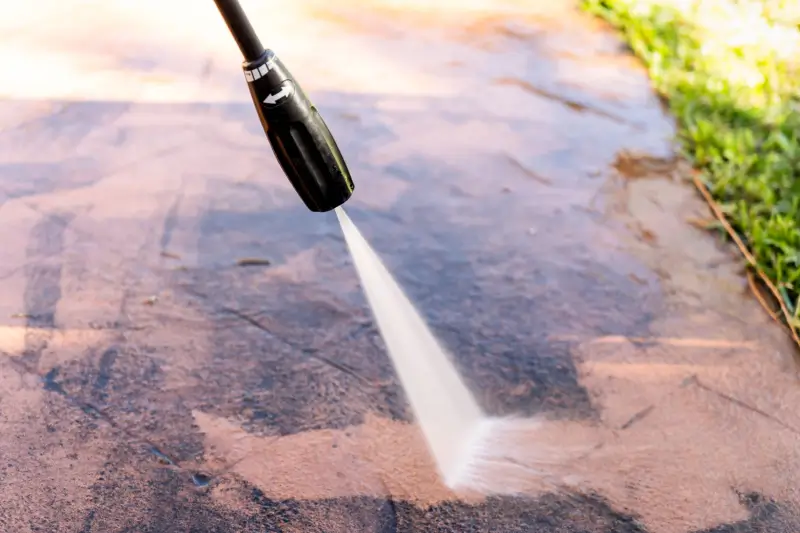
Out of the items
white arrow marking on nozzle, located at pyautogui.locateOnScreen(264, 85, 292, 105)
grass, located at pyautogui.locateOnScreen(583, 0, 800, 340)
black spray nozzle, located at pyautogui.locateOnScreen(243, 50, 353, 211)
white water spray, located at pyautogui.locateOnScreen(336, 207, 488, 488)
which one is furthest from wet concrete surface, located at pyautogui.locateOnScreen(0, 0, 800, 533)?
white arrow marking on nozzle, located at pyautogui.locateOnScreen(264, 85, 292, 105)

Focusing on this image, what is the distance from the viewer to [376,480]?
1.80 meters

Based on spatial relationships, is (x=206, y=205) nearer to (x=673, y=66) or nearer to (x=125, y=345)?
(x=125, y=345)

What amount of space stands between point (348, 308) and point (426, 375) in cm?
36

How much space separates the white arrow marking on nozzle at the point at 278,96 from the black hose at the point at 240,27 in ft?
0.25

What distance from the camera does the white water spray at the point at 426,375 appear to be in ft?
6.29

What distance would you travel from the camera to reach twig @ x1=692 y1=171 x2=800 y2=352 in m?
2.37

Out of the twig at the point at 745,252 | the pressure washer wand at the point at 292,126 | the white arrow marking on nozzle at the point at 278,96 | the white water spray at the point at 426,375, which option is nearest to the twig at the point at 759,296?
the twig at the point at 745,252

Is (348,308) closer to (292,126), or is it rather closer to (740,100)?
(292,126)

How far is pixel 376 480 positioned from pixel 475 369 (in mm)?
503

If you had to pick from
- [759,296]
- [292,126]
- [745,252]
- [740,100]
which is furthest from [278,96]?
[740,100]

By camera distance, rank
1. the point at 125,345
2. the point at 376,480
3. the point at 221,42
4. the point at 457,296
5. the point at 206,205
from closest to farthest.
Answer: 1. the point at 376,480
2. the point at 125,345
3. the point at 457,296
4. the point at 206,205
5. the point at 221,42

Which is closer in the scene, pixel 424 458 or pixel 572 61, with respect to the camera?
pixel 424 458

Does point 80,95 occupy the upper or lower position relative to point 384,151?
upper

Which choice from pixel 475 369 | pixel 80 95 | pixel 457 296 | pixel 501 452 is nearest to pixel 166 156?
pixel 80 95
